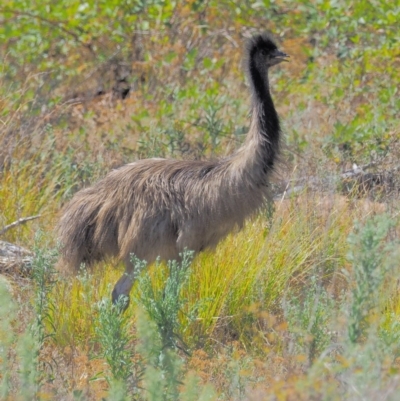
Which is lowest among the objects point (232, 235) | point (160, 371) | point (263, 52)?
point (232, 235)

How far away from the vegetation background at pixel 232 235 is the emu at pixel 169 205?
18 centimetres

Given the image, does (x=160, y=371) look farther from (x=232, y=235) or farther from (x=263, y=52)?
(x=263, y=52)

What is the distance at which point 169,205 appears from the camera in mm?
5742

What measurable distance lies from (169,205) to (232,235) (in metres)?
0.58

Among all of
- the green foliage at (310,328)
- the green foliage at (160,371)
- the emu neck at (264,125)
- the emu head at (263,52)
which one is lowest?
the green foliage at (310,328)

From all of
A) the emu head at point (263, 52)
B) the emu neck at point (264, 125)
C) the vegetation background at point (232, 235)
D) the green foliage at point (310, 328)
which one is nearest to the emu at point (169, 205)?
the emu neck at point (264, 125)

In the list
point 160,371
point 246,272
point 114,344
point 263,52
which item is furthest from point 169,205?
point 160,371

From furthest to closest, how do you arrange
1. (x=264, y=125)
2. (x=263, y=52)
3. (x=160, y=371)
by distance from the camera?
(x=263, y=52), (x=264, y=125), (x=160, y=371)

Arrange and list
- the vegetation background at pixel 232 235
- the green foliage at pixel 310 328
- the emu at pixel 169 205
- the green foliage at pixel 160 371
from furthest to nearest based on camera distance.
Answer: the emu at pixel 169 205
the green foliage at pixel 310 328
the vegetation background at pixel 232 235
the green foliage at pixel 160 371

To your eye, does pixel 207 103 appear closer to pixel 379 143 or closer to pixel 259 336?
pixel 379 143

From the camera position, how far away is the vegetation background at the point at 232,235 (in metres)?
4.25

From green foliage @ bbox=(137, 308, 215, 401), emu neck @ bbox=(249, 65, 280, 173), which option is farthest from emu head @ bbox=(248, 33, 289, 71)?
green foliage @ bbox=(137, 308, 215, 401)

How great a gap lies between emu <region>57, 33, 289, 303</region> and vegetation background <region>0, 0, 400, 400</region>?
0.18 meters

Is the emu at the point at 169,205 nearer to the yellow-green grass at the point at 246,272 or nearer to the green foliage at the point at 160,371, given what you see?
the yellow-green grass at the point at 246,272
